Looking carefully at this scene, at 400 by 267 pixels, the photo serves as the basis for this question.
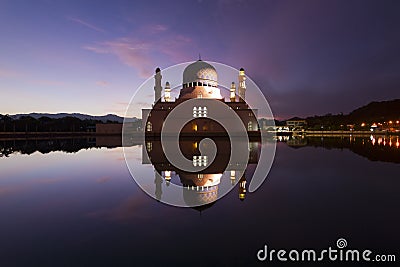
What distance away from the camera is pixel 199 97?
32344mm

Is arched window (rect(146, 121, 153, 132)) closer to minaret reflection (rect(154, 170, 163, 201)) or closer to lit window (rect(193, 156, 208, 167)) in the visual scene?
lit window (rect(193, 156, 208, 167))

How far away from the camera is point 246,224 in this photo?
12.0 feet

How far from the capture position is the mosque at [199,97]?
101ft

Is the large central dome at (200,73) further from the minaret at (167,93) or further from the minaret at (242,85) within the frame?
the minaret at (242,85)

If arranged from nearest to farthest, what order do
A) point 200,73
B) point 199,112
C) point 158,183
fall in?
point 158,183 → point 199,112 → point 200,73

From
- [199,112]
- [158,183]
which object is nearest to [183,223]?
[158,183]

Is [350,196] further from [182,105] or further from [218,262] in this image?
[182,105]

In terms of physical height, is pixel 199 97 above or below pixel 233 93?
below

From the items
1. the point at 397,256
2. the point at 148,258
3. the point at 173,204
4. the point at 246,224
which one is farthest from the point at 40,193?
the point at 397,256

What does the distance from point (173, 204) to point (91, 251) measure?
1997mm

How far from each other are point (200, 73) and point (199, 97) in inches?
119

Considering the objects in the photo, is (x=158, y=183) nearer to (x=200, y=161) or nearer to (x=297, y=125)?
(x=200, y=161)

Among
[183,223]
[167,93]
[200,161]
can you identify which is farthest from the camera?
[167,93]

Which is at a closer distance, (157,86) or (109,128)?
(157,86)
